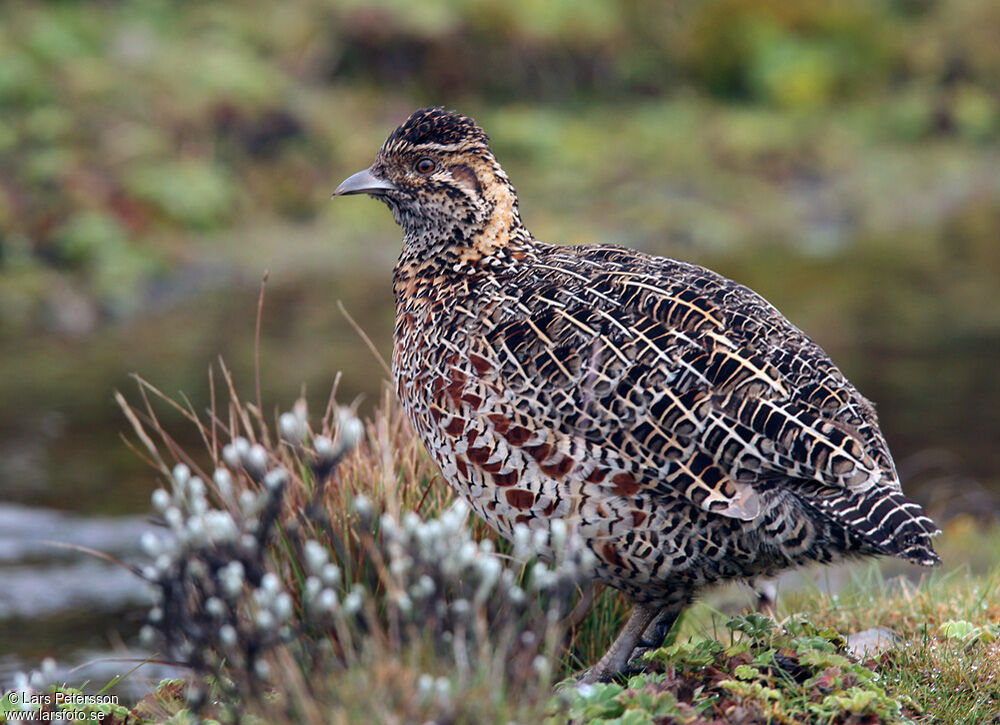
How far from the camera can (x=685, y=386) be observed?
411 cm

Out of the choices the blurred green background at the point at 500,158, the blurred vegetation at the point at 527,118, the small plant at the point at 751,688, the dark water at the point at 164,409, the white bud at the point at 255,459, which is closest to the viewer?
the white bud at the point at 255,459

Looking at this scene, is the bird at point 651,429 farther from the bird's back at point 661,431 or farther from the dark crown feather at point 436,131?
the dark crown feather at point 436,131

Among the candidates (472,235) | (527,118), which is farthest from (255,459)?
(527,118)

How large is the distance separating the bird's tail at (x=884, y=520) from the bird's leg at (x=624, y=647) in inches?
30.9

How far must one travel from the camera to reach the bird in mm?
3963

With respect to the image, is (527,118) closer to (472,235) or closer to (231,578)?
(472,235)

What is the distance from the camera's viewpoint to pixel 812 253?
1488 cm

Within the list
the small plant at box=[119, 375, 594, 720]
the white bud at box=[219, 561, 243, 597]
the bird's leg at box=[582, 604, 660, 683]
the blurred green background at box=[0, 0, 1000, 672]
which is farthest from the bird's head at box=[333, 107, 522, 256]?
the blurred green background at box=[0, 0, 1000, 672]

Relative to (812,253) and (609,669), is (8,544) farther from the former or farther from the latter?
(812,253)

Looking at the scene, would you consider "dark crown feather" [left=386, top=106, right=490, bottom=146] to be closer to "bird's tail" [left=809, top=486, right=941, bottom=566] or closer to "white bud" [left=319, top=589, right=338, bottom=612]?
"bird's tail" [left=809, top=486, right=941, bottom=566]

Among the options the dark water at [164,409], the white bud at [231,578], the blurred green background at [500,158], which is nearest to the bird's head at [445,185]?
the white bud at [231,578]

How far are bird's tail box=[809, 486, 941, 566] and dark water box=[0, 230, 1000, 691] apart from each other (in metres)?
3.76

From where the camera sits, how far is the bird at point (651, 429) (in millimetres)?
3963

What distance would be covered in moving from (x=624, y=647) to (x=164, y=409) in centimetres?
642
